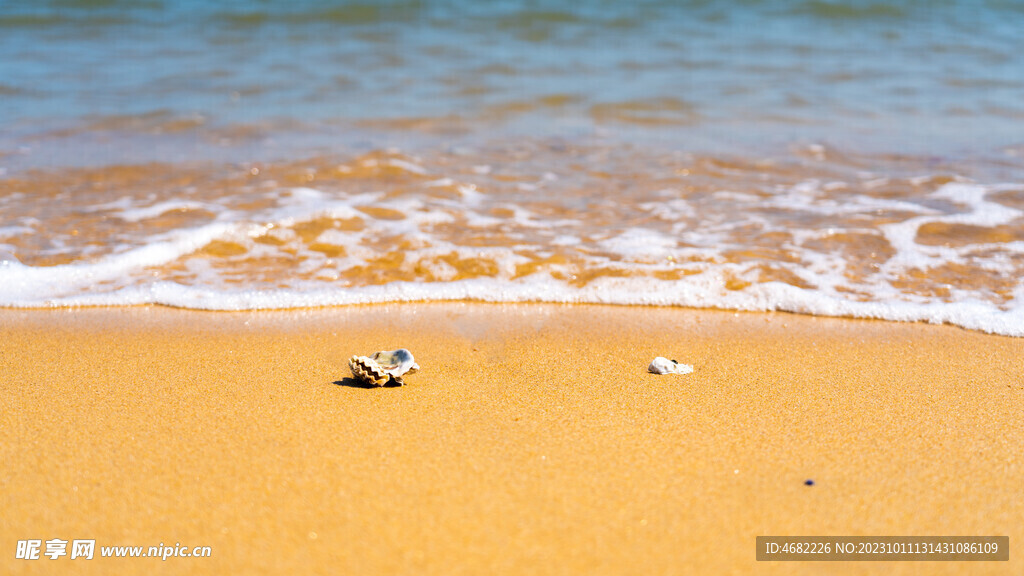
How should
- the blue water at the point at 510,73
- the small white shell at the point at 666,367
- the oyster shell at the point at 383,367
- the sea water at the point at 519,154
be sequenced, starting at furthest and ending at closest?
the blue water at the point at 510,73, the sea water at the point at 519,154, the small white shell at the point at 666,367, the oyster shell at the point at 383,367

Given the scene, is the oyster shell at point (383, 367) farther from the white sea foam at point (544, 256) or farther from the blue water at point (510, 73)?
the blue water at point (510, 73)

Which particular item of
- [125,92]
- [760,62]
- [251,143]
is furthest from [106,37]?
[760,62]

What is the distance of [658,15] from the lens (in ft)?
31.7

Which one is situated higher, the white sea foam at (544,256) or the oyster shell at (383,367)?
the oyster shell at (383,367)

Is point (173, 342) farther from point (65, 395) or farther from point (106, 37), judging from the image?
point (106, 37)

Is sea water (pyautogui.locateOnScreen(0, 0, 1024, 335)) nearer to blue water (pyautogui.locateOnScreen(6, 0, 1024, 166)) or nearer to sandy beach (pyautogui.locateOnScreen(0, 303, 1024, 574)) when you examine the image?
blue water (pyautogui.locateOnScreen(6, 0, 1024, 166))

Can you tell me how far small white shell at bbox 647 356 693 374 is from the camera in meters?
2.66

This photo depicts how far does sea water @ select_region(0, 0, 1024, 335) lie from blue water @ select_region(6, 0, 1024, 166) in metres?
0.04

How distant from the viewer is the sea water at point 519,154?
3535mm

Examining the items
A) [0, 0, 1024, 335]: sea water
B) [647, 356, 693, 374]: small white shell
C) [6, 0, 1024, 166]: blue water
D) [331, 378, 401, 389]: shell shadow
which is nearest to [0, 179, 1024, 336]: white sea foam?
[0, 0, 1024, 335]: sea water

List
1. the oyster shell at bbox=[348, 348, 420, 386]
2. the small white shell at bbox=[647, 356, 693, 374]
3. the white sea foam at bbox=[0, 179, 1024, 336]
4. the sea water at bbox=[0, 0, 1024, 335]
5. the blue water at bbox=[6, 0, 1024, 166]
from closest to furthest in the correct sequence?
the oyster shell at bbox=[348, 348, 420, 386] < the small white shell at bbox=[647, 356, 693, 374] < the white sea foam at bbox=[0, 179, 1024, 336] < the sea water at bbox=[0, 0, 1024, 335] < the blue water at bbox=[6, 0, 1024, 166]

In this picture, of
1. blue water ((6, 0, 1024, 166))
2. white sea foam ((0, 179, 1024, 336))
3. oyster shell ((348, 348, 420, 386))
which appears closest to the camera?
oyster shell ((348, 348, 420, 386))

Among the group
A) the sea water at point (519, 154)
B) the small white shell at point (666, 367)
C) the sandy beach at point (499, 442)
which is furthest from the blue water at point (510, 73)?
the small white shell at point (666, 367)

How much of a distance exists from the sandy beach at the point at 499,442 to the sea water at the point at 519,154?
404 mm
